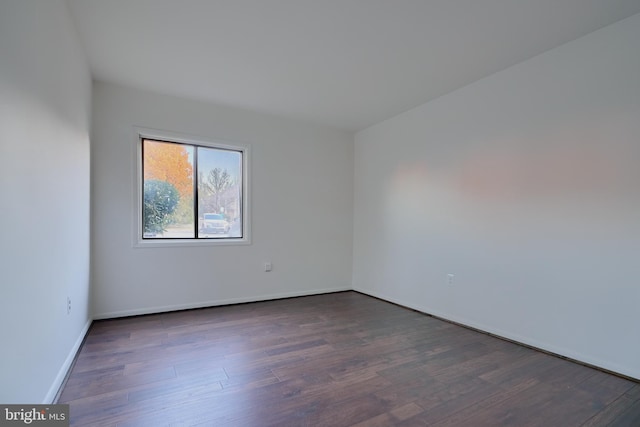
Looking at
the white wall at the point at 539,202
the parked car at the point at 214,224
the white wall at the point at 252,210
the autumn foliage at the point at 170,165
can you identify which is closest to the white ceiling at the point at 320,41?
the white wall at the point at 539,202

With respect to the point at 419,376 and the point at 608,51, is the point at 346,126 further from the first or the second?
the point at 419,376

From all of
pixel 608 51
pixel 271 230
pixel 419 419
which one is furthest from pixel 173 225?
pixel 608 51

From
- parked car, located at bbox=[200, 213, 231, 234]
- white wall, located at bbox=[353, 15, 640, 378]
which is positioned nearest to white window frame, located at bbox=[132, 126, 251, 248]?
parked car, located at bbox=[200, 213, 231, 234]

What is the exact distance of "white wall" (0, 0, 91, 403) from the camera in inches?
51.4

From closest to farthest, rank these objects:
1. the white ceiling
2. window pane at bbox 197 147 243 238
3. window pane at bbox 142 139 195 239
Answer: the white ceiling
window pane at bbox 142 139 195 239
window pane at bbox 197 147 243 238

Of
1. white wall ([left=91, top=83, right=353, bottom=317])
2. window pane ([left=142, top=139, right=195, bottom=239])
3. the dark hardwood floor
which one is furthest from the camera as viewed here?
window pane ([left=142, top=139, right=195, bottom=239])

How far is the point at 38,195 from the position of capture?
1.66 m

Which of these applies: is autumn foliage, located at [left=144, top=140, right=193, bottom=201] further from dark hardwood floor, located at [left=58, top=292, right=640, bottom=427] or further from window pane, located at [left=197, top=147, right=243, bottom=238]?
dark hardwood floor, located at [left=58, top=292, right=640, bottom=427]

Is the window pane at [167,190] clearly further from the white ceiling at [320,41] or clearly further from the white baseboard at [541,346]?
the white baseboard at [541,346]

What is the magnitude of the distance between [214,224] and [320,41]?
2683mm

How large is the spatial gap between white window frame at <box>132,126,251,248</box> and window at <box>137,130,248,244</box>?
0.5 inches

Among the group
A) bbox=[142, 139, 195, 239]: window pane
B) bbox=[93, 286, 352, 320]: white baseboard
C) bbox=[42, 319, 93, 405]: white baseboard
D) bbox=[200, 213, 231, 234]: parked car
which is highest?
bbox=[142, 139, 195, 239]: window pane

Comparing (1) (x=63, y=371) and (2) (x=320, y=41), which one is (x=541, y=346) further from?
(1) (x=63, y=371)

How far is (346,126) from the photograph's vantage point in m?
4.85
